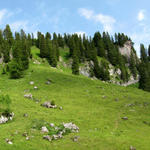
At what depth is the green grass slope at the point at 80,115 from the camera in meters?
24.2

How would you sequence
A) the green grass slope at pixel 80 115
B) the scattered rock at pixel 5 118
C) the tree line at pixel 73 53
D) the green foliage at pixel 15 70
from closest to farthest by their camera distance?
1. the green grass slope at pixel 80 115
2. the scattered rock at pixel 5 118
3. the green foliage at pixel 15 70
4. the tree line at pixel 73 53

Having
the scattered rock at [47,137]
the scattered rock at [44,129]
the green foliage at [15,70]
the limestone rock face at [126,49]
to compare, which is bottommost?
the scattered rock at [47,137]

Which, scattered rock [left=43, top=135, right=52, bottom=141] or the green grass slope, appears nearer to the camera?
the green grass slope

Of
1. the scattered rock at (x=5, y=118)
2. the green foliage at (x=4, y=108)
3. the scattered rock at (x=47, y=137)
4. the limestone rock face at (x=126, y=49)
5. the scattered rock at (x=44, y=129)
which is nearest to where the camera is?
the scattered rock at (x=47, y=137)

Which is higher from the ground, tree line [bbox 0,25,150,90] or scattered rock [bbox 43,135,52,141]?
tree line [bbox 0,25,150,90]

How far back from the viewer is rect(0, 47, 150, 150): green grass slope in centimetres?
2425

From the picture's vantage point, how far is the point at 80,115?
39.1 meters

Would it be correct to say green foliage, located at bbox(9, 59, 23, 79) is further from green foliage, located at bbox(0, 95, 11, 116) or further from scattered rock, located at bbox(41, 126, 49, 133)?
scattered rock, located at bbox(41, 126, 49, 133)

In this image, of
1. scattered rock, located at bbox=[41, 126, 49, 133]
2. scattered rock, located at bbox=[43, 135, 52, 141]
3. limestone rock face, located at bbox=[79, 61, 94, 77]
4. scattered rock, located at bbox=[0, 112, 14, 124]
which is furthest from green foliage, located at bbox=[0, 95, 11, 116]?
limestone rock face, located at bbox=[79, 61, 94, 77]

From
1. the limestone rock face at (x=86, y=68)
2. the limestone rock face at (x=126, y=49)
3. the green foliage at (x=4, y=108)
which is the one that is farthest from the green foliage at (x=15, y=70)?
the limestone rock face at (x=126, y=49)

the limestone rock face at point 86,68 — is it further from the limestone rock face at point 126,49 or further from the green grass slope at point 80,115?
the limestone rock face at point 126,49

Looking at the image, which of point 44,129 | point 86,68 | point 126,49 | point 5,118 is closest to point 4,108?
point 5,118

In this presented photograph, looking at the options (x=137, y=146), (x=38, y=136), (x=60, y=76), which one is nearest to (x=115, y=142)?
(x=137, y=146)

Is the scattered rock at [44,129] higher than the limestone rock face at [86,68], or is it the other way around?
the limestone rock face at [86,68]
